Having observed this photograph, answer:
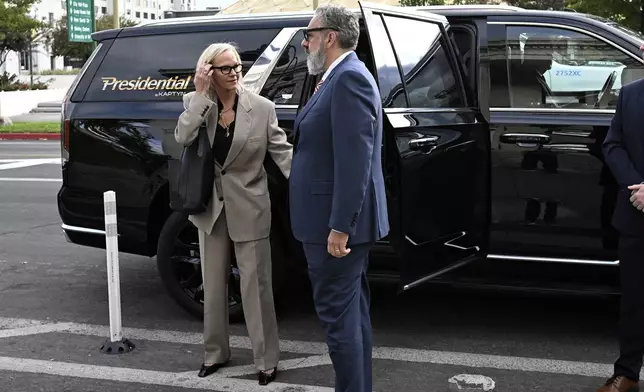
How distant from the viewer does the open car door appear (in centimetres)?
379

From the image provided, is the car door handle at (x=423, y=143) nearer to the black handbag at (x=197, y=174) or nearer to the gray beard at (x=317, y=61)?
the gray beard at (x=317, y=61)

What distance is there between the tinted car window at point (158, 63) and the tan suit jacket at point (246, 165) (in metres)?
0.81

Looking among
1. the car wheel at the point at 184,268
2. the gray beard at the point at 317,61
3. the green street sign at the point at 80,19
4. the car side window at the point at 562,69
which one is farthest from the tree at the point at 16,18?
the gray beard at the point at 317,61

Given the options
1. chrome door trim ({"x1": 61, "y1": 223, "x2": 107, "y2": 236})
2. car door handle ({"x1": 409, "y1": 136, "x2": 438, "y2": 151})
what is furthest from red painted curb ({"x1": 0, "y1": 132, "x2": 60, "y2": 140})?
car door handle ({"x1": 409, "y1": 136, "x2": 438, "y2": 151})

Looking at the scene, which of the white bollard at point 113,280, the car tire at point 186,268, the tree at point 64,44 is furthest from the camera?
the tree at point 64,44

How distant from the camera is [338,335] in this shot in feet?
10.8

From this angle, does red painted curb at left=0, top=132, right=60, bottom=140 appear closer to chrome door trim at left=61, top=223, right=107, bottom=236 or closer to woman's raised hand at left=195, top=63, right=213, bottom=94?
chrome door trim at left=61, top=223, right=107, bottom=236

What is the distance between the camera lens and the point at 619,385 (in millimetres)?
3797

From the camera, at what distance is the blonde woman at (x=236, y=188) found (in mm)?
3951

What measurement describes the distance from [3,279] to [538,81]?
4.34 meters

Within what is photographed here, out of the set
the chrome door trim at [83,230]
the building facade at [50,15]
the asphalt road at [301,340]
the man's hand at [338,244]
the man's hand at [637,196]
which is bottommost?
the building facade at [50,15]

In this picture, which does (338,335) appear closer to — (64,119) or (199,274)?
(199,274)

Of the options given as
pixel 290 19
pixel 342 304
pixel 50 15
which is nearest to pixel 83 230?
pixel 290 19

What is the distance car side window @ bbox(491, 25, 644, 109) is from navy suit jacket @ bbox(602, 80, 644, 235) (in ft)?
2.26
